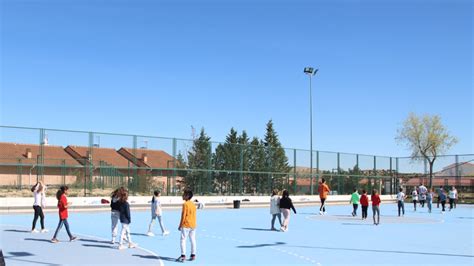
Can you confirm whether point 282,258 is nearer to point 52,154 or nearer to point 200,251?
point 200,251

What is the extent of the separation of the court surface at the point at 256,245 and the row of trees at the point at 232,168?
14.7 m

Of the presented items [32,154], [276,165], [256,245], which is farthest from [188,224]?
[276,165]

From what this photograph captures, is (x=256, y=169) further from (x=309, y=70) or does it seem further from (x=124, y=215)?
(x=124, y=215)

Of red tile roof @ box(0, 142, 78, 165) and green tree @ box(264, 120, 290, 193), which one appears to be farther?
green tree @ box(264, 120, 290, 193)

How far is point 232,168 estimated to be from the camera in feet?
128

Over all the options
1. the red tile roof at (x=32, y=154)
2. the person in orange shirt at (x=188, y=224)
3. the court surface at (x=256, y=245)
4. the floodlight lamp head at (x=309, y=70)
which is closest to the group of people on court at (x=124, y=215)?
the person in orange shirt at (x=188, y=224)

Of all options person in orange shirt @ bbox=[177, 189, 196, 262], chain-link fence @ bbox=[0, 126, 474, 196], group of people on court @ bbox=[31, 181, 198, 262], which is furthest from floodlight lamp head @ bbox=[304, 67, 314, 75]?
person in orange shirt @ bbox=[177, 189, 196, 262]

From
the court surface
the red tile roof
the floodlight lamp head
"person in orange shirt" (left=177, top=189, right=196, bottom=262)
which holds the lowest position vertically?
the court surface

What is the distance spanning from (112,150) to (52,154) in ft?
12.7

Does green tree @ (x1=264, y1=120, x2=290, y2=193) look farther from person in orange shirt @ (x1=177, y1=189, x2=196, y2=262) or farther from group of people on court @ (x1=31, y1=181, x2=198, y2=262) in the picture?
person in orange shirt @ (x1=177, y1=189, x2=196, y2=262)

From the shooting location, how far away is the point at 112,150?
109 ft

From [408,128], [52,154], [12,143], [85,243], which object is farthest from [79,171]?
[408,128]

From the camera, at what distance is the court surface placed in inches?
484

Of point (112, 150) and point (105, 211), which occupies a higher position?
point (112, 150)
